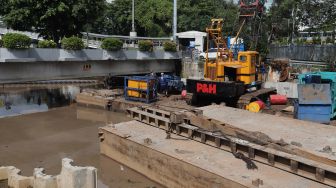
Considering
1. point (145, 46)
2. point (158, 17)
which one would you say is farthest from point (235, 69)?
point (158, 17)

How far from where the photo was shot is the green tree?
31.3 m

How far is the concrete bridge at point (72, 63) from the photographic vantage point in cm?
2048

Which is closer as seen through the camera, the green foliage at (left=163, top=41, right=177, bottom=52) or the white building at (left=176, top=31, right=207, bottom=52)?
the green foliage at (left=163, top=41, right=177, bottom=52)

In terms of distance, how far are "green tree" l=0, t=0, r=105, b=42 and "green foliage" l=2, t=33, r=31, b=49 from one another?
37.9 ft

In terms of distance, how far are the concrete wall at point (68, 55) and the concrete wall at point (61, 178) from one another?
903 cm

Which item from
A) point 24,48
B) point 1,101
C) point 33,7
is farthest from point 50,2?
point 24,48

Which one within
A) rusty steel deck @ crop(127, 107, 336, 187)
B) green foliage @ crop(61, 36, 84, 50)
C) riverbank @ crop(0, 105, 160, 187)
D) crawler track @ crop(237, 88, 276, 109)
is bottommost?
riverbank @ crop(0, 105, 160, 187)

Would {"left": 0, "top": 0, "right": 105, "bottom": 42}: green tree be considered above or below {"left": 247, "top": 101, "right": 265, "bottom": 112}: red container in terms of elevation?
above

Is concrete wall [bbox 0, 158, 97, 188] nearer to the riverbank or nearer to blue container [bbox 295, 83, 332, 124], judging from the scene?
the riverbank

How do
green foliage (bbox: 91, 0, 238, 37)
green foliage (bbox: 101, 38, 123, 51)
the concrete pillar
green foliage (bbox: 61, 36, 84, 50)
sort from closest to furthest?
the concrete pillar < green foliage (bbox: 61, 36, 84, 50) < green foliage (bbox: 101, 38, 123, 51) < green foliage (bbox: 91, 0, 238, 37)

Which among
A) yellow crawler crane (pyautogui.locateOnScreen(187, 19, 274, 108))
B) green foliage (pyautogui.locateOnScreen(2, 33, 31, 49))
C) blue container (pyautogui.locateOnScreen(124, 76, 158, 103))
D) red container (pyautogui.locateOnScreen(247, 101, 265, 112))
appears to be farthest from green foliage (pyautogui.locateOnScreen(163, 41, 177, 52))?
green foliage (pyautogui.locateOnScreen(2, 33, 31, 49))

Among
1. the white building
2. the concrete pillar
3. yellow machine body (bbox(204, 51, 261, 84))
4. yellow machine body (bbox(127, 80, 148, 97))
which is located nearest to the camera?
the concrete pillar

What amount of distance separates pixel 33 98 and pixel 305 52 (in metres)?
23.2

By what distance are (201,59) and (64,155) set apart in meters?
20.1
